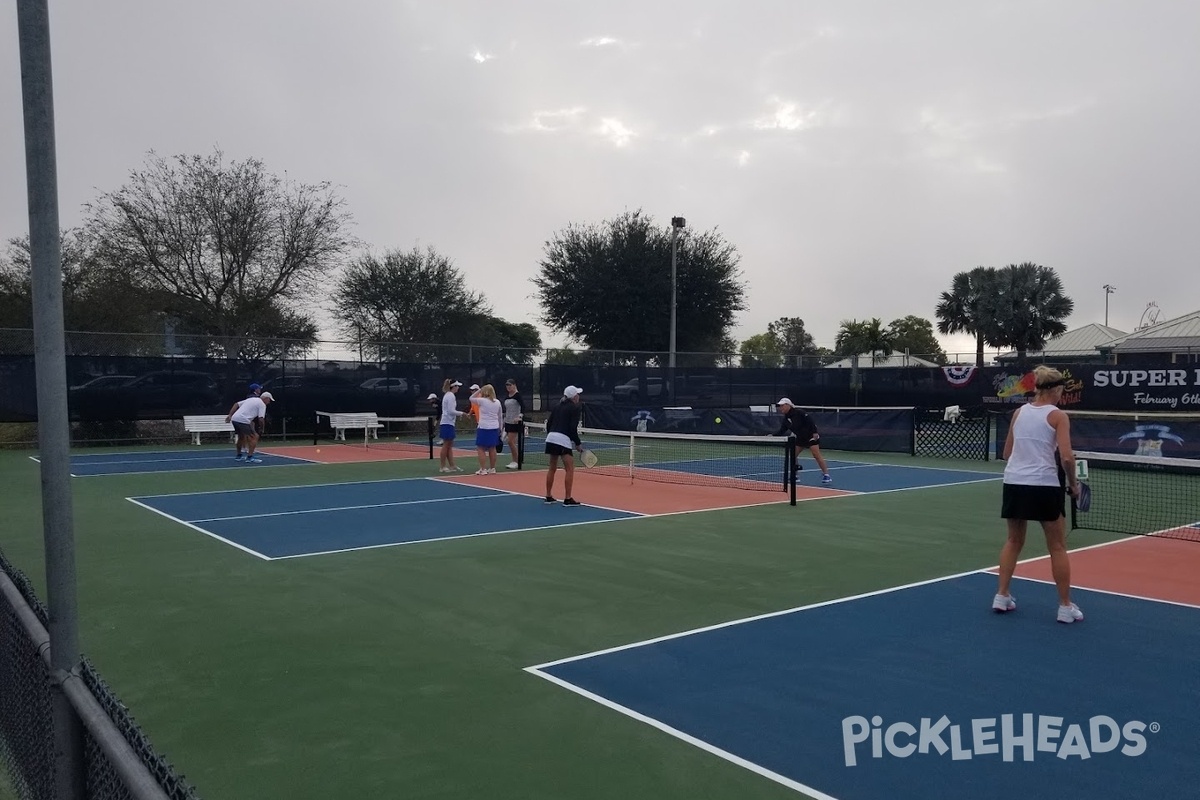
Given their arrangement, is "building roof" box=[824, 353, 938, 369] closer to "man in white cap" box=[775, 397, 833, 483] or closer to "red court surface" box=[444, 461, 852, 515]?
"man in white cap" box=[775, 397, 833, 483]

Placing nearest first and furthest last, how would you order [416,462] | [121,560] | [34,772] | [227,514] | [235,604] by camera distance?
1. [34,772]
2. [235,604]
3. [121,560]
4. [227,514]
5. [416,462]

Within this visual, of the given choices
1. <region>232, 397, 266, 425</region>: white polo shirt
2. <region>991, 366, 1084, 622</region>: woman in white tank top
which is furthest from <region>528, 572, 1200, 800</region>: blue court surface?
<region>232, 397, 266, 425</region>: white polo shirt

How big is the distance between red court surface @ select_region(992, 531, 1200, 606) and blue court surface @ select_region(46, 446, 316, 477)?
47.7 feet

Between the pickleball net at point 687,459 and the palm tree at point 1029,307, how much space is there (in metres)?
29.7

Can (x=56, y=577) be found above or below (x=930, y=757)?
above

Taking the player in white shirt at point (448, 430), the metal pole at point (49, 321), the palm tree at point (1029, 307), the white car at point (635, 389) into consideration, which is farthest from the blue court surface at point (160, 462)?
the palm tree at point (1029, 307)

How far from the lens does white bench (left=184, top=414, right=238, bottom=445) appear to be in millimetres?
24062

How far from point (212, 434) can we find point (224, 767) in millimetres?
22919

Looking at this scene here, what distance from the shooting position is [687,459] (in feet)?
68.1

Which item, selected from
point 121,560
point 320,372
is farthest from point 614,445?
point 121,560

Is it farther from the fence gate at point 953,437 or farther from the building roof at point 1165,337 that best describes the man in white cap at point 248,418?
the building roof at point 1165,337

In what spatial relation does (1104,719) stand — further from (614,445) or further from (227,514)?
(614,445)

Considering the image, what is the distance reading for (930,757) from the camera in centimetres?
458

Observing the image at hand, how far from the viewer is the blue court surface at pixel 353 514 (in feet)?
34.2
